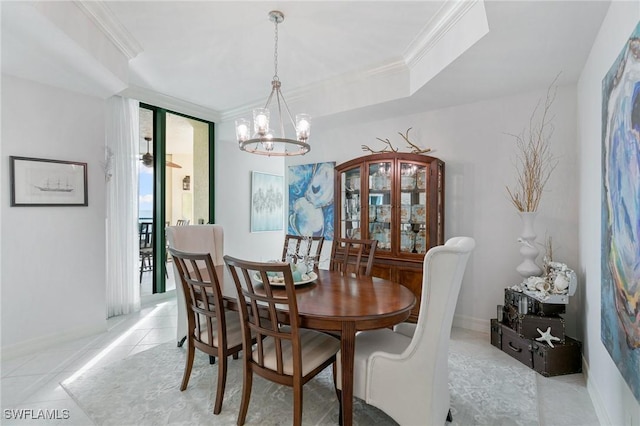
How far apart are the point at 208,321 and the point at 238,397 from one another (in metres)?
0.58

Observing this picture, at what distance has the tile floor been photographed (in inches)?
77.4

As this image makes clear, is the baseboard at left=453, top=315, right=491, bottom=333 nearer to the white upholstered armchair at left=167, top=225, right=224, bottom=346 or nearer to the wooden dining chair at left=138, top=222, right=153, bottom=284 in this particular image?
the white upholstered armchair at left=167, top=225, right=224, bottom=346

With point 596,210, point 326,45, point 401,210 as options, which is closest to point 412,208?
point 401,210

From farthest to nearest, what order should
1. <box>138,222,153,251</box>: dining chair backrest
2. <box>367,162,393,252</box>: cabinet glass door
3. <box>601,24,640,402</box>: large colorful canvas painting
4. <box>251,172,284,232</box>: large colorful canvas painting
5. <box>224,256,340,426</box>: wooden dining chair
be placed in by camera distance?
<box>251,172,284,232</box>: large colorful canvas painting
<box>138,222,153,251</box>: dining chair backrest
<box>367,162,393,252</box>: cabinet glass door
<box>224,256,340,426</box>: wooden dining chair
<box>601,24,640,402</box>: large colorful canvas painting

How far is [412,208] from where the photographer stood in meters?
3.40

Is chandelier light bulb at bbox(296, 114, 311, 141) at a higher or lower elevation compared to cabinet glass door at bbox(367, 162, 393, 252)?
higher

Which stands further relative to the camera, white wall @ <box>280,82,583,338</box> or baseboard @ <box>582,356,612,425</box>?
white wall @ <box>280,82,583,338</box>

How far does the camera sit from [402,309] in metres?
1.72

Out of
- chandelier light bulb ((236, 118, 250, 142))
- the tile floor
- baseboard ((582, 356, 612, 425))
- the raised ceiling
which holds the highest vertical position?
the raised ceiling

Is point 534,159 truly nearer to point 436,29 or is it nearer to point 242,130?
point 436,29

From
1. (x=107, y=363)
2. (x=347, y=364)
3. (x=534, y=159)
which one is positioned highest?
(x=534, y=159)

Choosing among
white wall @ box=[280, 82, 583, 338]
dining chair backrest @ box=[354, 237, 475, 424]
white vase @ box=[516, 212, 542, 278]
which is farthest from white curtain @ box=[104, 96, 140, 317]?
white vase @ box=[516, 212, 542, 278]

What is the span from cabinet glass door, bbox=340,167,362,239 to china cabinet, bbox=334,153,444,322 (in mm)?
45

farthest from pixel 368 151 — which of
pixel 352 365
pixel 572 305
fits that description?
pixel 352 365
